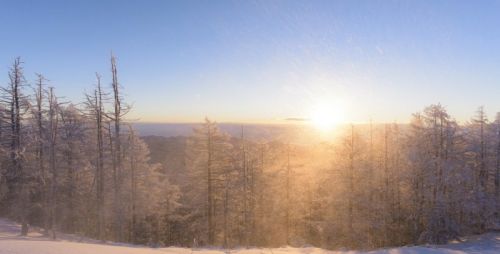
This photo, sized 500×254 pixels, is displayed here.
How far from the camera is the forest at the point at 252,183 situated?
99.8 feet

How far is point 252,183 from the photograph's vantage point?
42250 millimetres

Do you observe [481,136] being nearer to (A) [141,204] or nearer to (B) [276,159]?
(B) [276,159]

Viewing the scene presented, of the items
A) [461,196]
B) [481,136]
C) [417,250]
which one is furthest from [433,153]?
[417,250]

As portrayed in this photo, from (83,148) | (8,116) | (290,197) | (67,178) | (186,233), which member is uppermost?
(8,116)

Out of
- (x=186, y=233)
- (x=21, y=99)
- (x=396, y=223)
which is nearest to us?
(x=21, y=99)

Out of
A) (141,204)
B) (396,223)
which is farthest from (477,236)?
(141,204)

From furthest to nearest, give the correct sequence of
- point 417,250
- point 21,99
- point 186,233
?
point 186,233 < point 21,99 < point 417,250

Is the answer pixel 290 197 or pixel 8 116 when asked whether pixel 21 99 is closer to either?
pixel 8 116

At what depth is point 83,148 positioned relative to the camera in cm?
3731

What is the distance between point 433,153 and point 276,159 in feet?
52.7

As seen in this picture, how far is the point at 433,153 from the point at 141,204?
86.4 ft

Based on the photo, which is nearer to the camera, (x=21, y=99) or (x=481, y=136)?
(x=21, y=99)

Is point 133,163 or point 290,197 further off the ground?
point 133,163

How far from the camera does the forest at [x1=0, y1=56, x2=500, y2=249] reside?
3041cm
